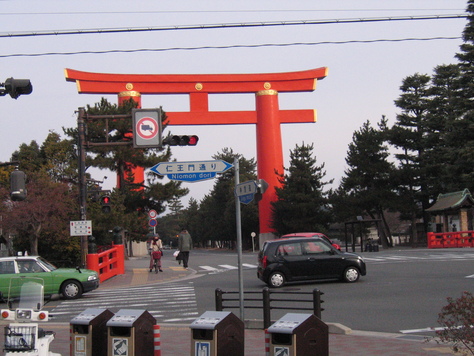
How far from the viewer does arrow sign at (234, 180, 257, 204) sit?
10633 millimetres

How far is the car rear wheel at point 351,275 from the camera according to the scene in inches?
789

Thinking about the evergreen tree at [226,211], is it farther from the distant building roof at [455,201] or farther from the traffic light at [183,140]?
the traffic light at [183,140]

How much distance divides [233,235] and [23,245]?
54075mm

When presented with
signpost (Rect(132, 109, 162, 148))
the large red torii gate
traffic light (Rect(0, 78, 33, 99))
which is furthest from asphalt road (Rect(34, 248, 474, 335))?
the large red torii gate

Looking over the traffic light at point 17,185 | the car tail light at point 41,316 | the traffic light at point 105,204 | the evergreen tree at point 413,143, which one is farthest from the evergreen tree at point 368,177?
the car tail light at point 41,316

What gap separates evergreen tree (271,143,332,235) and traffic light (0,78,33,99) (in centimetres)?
4519

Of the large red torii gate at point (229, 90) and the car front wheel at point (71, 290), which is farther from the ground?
the large red torii gate at point (229, 90)

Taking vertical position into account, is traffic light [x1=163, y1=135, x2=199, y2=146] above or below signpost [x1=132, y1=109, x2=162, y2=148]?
below

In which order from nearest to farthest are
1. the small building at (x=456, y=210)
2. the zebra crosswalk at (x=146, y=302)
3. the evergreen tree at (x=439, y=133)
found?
the zebra crosswalk at (x=146, y=302), the small building at (x=456, y=210), the evergreen tree at (x=439, y=133)

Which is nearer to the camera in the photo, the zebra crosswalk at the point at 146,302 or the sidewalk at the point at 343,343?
the sidewalk at the point at 343,343

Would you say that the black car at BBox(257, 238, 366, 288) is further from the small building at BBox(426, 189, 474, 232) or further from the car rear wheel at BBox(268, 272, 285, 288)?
the small building at BBox(426, 189, 474, 232)

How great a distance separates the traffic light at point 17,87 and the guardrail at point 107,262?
13.7m

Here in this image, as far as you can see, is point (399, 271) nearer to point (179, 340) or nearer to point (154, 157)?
point (179, 340)

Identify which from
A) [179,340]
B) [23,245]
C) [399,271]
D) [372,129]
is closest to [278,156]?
[372,129]
